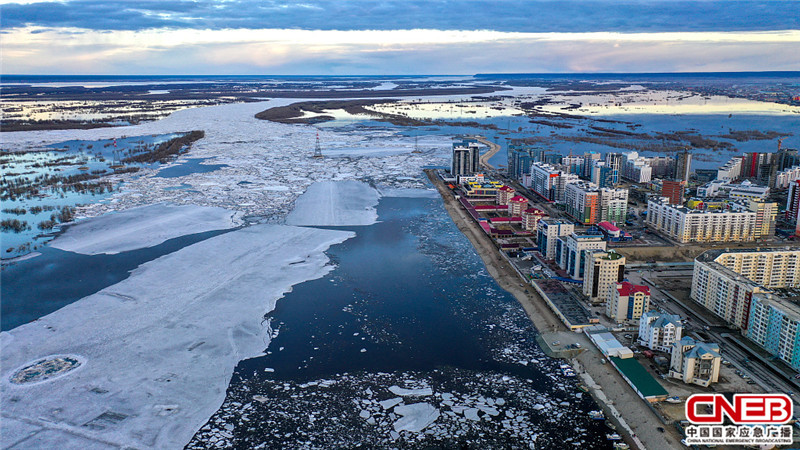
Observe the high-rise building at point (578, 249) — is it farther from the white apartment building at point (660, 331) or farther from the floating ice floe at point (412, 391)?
the floating ice floe at point (412, 391)

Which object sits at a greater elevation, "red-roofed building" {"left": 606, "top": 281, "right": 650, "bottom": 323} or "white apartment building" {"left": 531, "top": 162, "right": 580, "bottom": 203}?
"white apartment building" {"left": 531, "top": 162, "right": 580, "bottom": 203}

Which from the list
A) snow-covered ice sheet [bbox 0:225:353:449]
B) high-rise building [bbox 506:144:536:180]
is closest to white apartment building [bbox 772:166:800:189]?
high-rise building [bbox 506:144:536:180]

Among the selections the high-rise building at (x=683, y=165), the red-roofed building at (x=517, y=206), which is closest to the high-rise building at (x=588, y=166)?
the high-rise building at (x=683, y=165)

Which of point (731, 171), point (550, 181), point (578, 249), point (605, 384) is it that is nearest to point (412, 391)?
point (605, 384)

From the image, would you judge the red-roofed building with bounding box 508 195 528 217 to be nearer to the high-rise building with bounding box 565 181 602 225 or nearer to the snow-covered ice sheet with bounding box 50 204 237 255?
the high-rise building with bounding box 565 181 602 225

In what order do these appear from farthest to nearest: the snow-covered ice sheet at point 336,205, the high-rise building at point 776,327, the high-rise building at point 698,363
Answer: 1. the snow-covered ice sheet at point 336,205
2. the high-rise building at point 776,327
3. the high-rise building at point 698,363

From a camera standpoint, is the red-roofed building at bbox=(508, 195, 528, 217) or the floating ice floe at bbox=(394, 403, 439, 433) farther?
the red-roofed building at bbox=(508, 195, 528, 217)

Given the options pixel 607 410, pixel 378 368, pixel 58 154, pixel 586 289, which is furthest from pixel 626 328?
pixel 58 154
